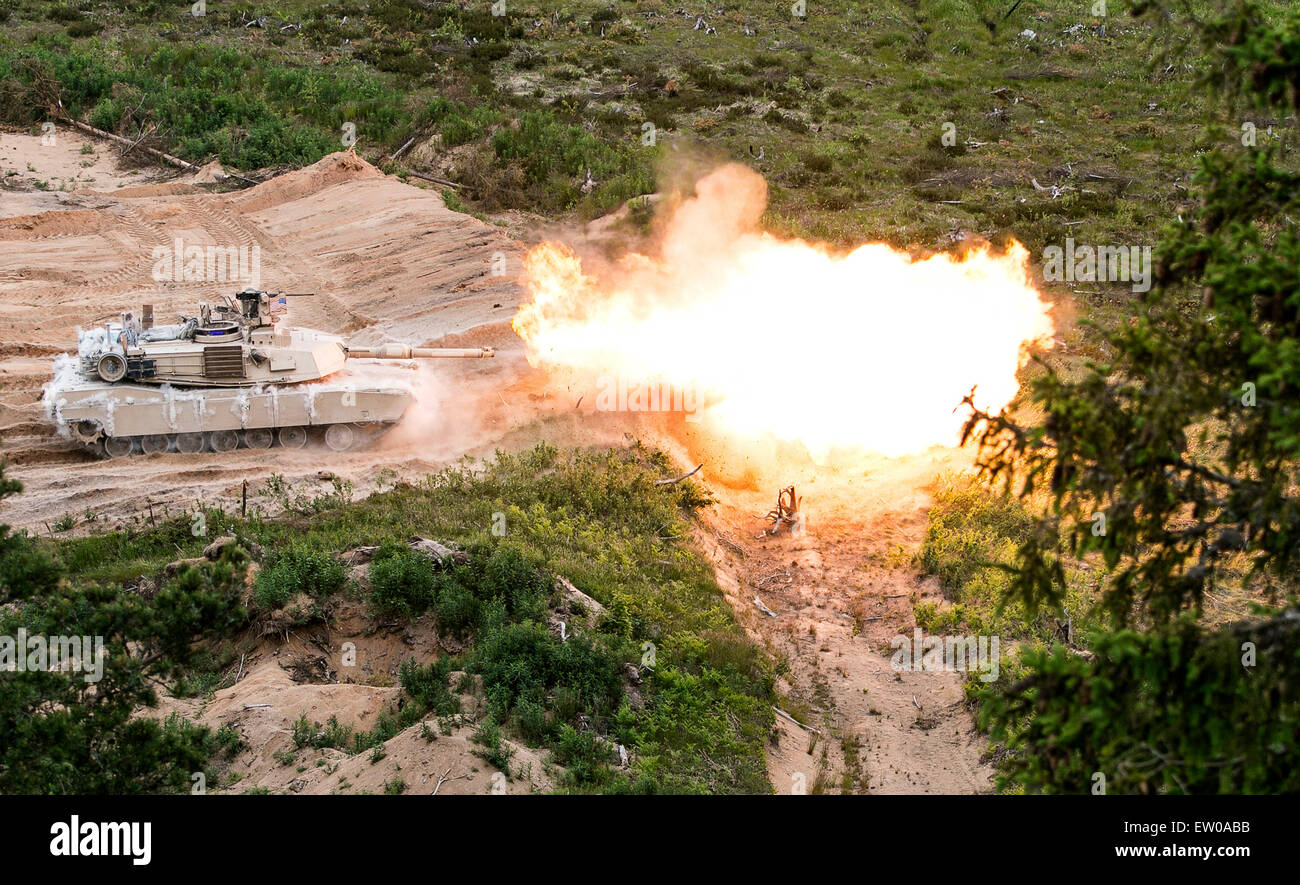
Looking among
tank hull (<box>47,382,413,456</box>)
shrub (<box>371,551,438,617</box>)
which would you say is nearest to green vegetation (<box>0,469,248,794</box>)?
shrub (<box>371,551,438,617</box>)

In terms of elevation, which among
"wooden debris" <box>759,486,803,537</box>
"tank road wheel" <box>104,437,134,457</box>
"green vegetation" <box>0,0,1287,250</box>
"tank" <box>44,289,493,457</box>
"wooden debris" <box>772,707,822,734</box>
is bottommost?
"wooden debris" <box>772,707,822,734</box>

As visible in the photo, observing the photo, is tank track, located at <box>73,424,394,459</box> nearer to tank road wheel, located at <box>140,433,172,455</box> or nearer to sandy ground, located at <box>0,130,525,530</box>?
tank road wheel, located at <box>140,433,172,455</box>

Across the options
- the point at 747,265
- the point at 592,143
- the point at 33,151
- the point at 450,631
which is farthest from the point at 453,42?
the point at 450,631

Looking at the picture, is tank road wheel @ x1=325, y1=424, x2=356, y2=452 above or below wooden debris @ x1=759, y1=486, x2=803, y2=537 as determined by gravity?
above

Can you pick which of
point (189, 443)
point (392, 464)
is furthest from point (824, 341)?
point (189, 443)

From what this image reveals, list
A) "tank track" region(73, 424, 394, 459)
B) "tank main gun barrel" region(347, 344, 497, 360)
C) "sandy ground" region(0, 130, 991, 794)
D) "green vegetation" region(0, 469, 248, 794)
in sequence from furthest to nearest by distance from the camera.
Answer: "tank main gun barrel" region(347, 344, 497, 360) → "tank track" region(73, 424, 394, 459) → "sandy ground" region(0, 130, 991, 794) → "green vegetation" region(0, 469, 248, 794)

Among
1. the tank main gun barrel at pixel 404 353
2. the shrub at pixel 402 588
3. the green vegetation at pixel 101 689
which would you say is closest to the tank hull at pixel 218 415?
the tank main gun barrel at pixel 404 353

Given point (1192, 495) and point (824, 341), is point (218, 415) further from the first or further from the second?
point (1192, 495)
